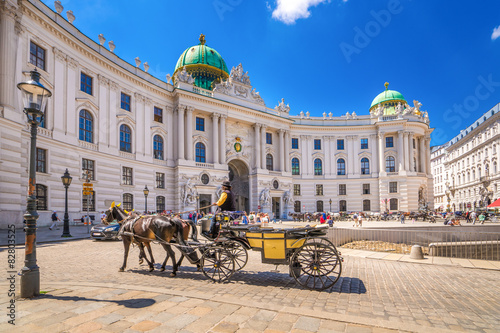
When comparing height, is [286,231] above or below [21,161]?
below

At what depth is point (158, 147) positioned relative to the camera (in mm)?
33906

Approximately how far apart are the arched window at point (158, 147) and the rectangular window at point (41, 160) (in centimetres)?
1217

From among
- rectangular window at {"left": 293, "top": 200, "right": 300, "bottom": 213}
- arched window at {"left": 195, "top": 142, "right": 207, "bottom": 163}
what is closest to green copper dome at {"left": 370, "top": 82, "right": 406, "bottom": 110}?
rectangular window at {"left": 293, "top": 200, "right": 300, "bottom": 213}

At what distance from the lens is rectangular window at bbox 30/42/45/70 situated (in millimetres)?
21442

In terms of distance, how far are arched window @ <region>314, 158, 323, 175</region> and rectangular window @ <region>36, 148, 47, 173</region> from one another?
37830 millimetres

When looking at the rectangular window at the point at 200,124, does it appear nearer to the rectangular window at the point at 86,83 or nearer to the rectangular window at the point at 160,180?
the rectangular window at the point at 160,180

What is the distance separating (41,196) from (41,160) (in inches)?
104

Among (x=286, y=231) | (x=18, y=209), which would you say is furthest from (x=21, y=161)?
(x=286, y=231)

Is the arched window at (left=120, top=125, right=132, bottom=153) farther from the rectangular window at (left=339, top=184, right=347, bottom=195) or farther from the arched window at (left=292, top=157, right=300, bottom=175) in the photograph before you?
the rectangular window at (left=339, top=184, right=347, bottom=195)

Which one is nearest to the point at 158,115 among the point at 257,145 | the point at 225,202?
the point at 257,145

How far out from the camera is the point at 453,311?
16.9 ft

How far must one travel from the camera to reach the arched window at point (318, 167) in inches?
1939

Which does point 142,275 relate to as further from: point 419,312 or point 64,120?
point 64,120

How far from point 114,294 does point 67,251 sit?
309 inches
